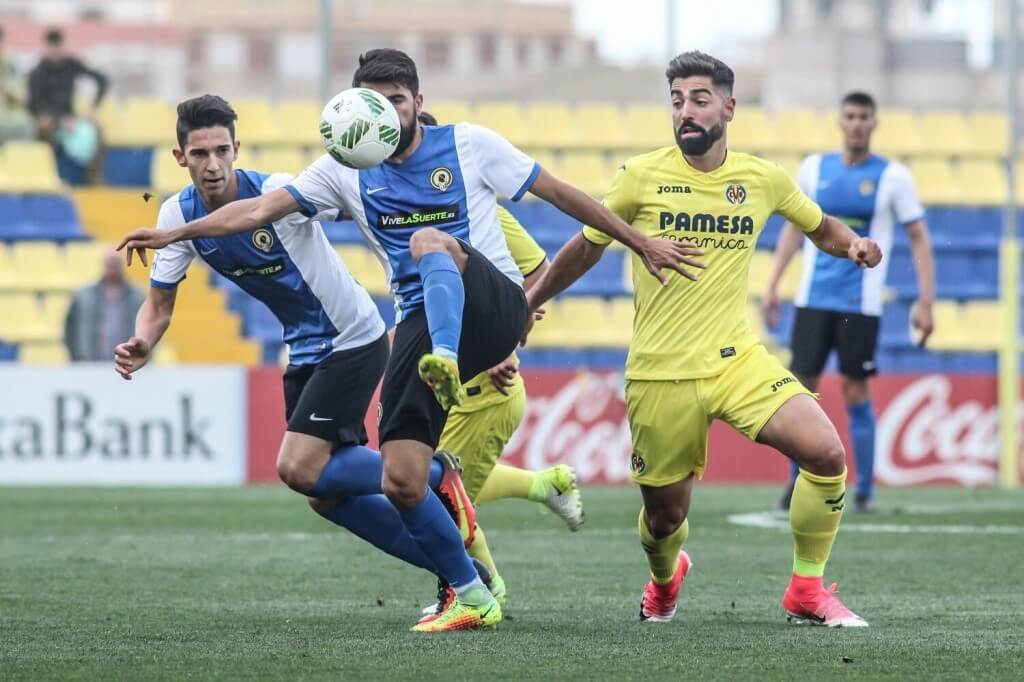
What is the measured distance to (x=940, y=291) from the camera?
17.1 meters

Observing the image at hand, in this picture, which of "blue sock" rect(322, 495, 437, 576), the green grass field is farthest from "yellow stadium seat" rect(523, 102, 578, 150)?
"blue sock" rect(322, 495, 437, 576)

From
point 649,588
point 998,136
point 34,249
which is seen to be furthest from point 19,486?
point 998,136

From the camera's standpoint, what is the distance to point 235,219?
6117 millimetres

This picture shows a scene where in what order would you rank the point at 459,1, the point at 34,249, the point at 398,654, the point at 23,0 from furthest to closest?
the point at 23,0
the point at 459,1
the point at 34,249
the point at 398,654

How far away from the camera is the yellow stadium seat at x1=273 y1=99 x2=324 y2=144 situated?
57.0 feet

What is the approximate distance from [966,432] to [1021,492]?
1.07 m

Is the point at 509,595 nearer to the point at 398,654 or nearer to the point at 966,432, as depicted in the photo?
the point at 398,654

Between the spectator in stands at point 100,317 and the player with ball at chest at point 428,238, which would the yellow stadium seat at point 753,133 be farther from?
the player with ball at chest at point 428,238

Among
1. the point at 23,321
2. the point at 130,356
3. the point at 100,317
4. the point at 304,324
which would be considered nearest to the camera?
the point at 130,356

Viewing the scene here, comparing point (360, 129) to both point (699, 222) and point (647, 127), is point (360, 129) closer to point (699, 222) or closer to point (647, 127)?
point (699, 222)

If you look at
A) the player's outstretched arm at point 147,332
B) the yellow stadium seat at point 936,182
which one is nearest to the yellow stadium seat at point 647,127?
A: the yellow stadium seat at point 936,182

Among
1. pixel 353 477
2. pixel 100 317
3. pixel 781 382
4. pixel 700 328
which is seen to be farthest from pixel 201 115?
pixel 100 317

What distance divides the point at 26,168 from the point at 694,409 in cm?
1143

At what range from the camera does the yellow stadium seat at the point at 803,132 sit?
59.2 feet
